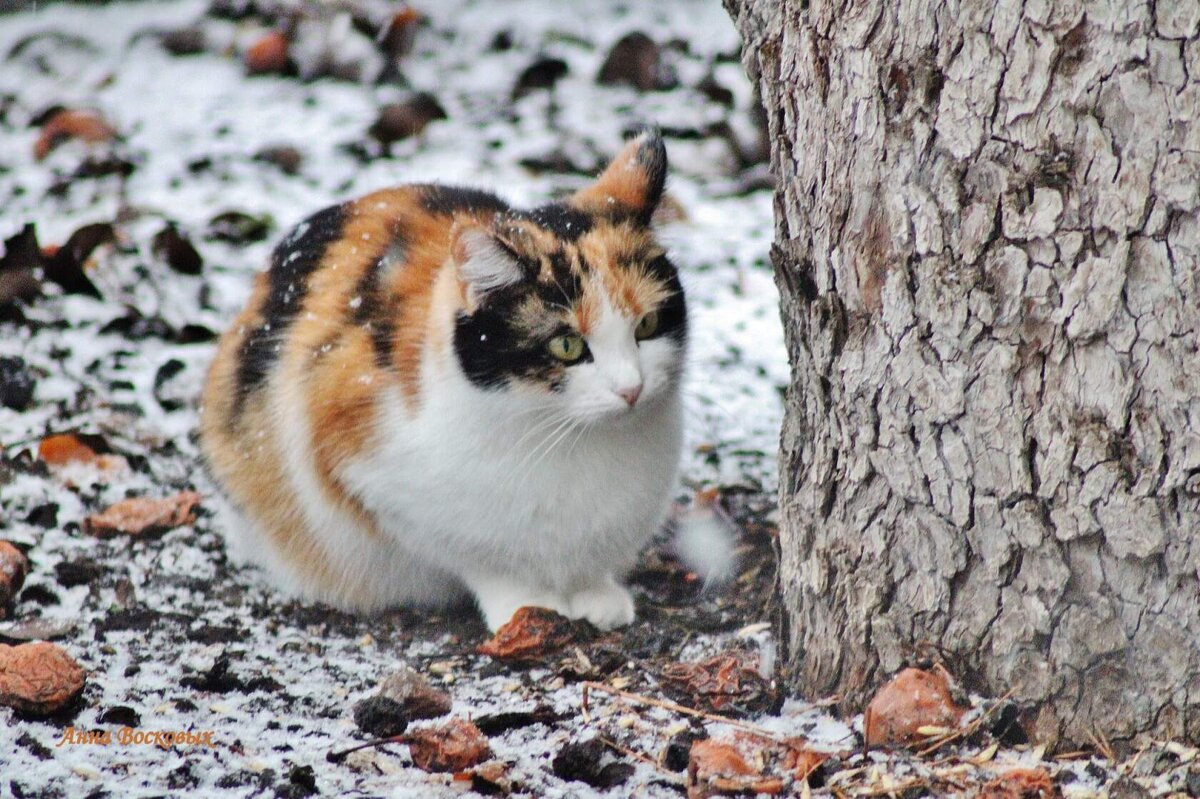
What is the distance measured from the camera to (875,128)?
1651 millimetres

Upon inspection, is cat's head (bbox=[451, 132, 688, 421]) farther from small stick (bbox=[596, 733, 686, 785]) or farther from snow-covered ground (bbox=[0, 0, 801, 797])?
small stick (bbox=[596, 733, 686, 785])

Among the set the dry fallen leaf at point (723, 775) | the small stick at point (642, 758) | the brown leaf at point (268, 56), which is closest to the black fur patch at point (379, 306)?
the small stick at point (642, 758)

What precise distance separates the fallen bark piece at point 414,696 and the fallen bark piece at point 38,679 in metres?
0.43

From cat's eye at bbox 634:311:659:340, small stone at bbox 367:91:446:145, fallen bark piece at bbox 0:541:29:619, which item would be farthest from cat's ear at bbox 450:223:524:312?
small stone at bbox 367:91:446:145

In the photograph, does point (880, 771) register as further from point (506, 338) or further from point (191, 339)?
point (191, 339)

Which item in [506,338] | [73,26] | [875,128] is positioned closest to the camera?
[875,128]

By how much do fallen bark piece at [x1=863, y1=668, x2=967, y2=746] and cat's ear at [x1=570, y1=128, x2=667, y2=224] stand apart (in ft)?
3.16

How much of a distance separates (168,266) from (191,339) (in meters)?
0.43

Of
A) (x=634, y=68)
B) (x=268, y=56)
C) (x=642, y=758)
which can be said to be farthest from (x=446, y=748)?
(x=268, y=56)

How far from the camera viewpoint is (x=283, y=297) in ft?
8.38

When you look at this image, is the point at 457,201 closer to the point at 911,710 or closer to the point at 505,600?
the point at 505,600

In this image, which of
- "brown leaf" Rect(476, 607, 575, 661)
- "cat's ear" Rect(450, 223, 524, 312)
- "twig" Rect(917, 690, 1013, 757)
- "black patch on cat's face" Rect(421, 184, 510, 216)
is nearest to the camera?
"twig" Rect(917, 690, 1013, 757)

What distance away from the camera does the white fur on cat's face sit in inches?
82.3

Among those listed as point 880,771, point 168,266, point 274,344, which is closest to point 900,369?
point 880,771
